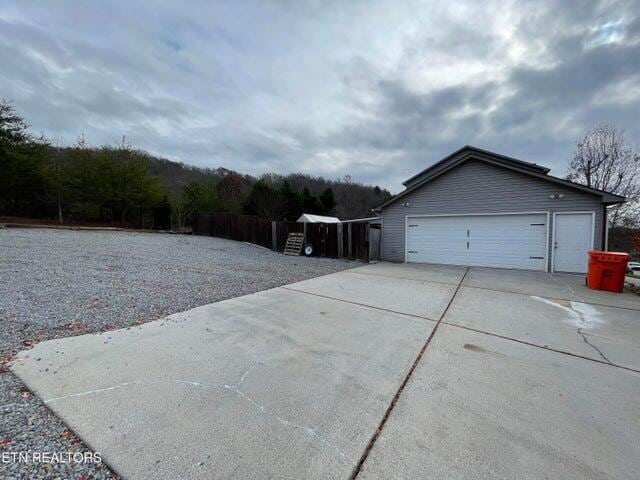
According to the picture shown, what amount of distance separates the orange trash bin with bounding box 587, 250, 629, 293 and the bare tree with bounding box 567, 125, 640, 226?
1654 centimetres

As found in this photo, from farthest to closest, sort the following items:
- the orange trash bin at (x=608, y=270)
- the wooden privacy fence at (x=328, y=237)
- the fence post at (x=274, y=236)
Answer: the fence post at (x=274, y=236)
the wooden privacy fence at (x=328, y=237)
the orange trash bin at (x=608, y=270)

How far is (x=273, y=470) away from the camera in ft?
4.88

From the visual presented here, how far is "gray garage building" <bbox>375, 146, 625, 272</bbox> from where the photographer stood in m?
8.48

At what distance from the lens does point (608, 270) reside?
637 centimetres

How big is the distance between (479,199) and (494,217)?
81cm

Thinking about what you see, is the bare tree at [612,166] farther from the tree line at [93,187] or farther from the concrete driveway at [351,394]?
the tree line at [93,187]

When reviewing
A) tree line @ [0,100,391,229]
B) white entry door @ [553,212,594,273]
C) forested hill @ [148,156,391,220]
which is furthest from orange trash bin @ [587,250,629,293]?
forested hill @ [148,156,391,220]

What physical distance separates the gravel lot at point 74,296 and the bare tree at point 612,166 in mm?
21877

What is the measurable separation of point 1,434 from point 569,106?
16.2m

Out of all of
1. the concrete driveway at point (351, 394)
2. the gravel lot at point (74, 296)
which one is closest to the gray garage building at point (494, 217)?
the gravel lot at point (74, 296)

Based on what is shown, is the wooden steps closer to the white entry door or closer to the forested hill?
the white entry door

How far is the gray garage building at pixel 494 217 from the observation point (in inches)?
334

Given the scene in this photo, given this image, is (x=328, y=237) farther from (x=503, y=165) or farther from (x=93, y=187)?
(x=93, y=187)

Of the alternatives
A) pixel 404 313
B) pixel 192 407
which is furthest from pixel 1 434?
pixel 404 313
